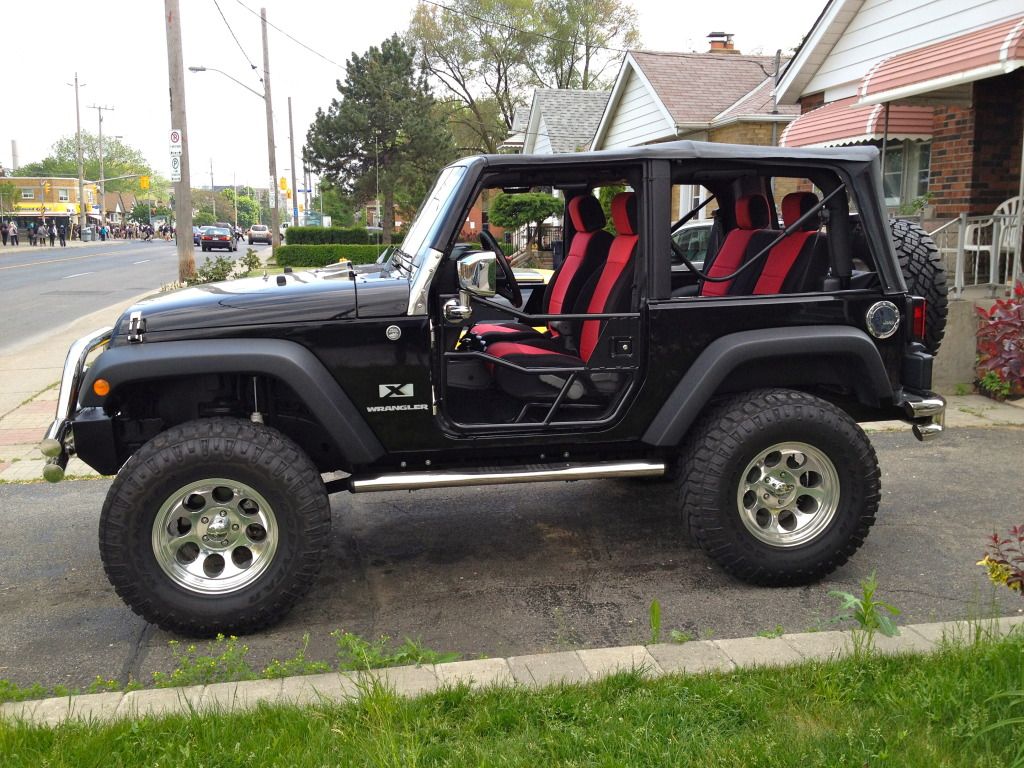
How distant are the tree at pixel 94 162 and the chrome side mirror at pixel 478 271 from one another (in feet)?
435

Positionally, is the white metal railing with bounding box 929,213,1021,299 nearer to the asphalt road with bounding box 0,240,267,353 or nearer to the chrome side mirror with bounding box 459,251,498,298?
the chrome side mirror with bounding box 459,251,498,298

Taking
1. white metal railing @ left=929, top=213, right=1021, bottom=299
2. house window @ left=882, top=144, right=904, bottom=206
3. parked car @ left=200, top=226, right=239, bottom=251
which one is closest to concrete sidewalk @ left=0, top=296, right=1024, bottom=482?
white metal railing @ left=929, top=213, right=1021, bottom=299

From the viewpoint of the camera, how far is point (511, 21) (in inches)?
1901

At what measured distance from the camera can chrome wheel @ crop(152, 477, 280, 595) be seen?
12.2ft

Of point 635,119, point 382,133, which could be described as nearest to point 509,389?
point 635,119

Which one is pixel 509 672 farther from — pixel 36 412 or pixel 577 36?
pixel 577 36

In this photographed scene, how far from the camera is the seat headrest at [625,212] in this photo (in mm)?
4527

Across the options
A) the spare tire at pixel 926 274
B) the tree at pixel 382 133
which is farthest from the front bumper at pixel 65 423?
the tree at pixel 382 133

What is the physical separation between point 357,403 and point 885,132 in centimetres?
945

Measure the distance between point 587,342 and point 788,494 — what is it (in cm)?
121

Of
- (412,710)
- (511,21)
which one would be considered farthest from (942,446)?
(511,21)

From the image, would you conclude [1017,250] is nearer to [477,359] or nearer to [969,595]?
[969,595]

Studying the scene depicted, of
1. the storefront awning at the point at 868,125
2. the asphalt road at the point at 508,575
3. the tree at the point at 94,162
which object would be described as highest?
the tree at the point at 94,162

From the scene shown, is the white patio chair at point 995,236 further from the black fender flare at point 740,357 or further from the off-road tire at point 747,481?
the off-road tire at point 747,481
